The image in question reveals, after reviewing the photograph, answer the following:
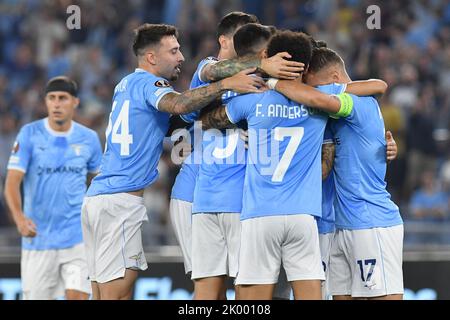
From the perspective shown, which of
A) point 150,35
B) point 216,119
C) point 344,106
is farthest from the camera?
point 150,35

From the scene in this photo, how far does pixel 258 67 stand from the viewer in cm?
755

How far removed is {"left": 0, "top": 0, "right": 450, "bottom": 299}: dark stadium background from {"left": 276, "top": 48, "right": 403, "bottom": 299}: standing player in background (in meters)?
4.61

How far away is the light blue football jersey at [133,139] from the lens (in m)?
8.15

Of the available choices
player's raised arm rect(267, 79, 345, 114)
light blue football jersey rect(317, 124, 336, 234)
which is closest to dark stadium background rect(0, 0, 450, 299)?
light blue football jersey rect(317, 124, 336, 234)

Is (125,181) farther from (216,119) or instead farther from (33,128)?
(33,128)

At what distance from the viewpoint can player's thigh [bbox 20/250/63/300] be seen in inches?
400

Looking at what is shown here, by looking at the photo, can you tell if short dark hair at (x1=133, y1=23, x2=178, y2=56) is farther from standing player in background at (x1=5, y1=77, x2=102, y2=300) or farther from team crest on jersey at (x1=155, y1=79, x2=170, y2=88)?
standing player in background at (x1=5, y1=77, x2=102, y2=300)

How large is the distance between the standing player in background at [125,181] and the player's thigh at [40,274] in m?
1.98

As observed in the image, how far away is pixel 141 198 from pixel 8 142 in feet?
22.8

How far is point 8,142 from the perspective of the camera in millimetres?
14750

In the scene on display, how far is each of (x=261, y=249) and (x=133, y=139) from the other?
153 cm

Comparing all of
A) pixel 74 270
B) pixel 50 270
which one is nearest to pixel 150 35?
pixel 74 270
